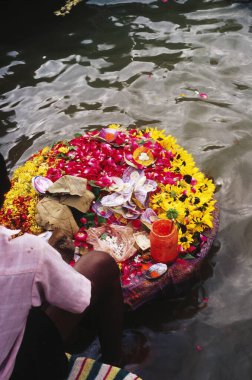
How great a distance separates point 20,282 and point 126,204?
75.4 inches

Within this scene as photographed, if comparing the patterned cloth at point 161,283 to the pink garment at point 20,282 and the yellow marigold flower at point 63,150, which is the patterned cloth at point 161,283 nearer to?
the pink garment at point 20,282

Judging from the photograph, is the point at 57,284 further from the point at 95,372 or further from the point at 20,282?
the point at 95,372

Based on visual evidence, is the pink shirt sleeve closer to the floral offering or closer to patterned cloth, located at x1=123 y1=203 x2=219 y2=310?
patterned cloth, located at x1=123 y1=203 x2=219 y2=310

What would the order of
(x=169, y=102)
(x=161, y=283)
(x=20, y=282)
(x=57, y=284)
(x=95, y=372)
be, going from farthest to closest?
1. (x=169, y=102)
2. (x=161, y=283)
3. (x=95, y=372)
4. (x=57, y=284)
5. (x=20, y=282)

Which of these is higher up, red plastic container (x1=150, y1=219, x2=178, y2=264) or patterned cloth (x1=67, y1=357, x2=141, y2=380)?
patterned cloth (x1=67, y1=357, x2=141, y2=380)

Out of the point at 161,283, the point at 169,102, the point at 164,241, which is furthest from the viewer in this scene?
the point at 169,102

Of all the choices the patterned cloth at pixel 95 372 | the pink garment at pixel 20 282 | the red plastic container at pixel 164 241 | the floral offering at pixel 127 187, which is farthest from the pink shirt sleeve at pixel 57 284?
the floral offering at pixel 127 187

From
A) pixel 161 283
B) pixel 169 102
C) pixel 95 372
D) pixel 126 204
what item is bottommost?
pixel 161 283

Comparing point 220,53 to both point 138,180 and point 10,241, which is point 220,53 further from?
point 10,241

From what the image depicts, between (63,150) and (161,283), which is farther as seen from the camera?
(63,150)

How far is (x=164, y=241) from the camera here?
297 cm

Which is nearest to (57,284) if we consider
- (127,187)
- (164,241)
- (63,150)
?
(164,241)

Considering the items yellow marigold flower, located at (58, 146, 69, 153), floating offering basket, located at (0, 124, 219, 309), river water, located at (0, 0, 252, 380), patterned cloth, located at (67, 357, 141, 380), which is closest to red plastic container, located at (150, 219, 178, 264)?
floating offering basket, located at (0, 124, 219, 309)

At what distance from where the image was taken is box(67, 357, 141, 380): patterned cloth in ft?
6.58
